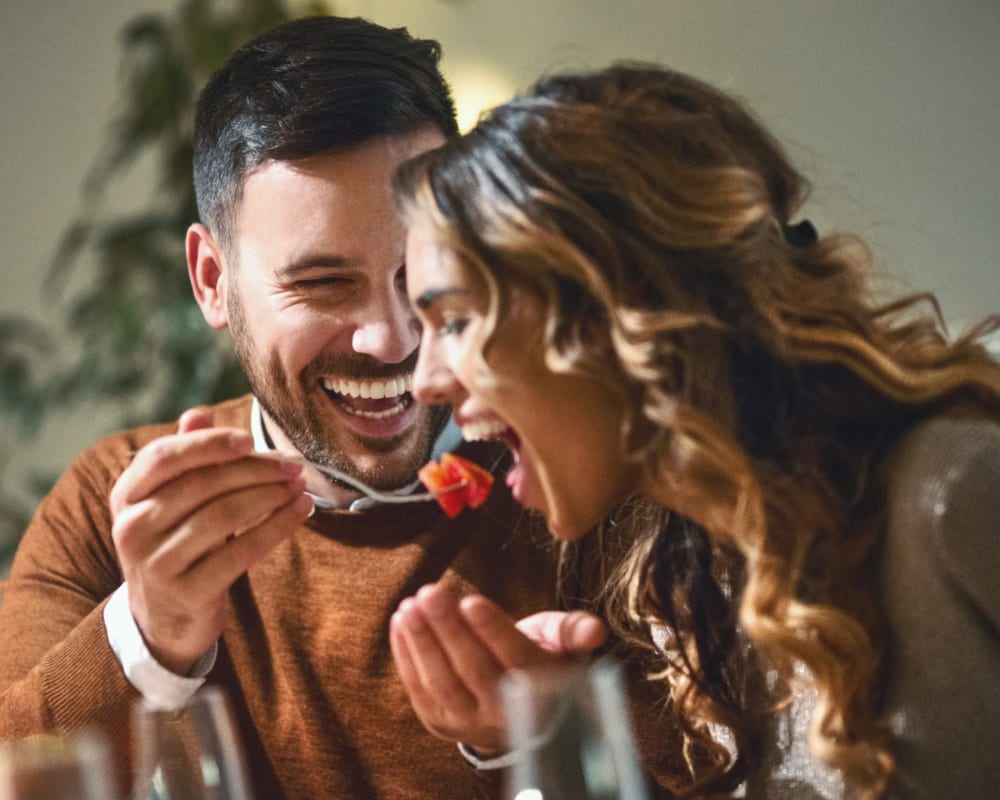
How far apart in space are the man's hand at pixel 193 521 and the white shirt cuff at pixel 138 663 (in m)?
0.02

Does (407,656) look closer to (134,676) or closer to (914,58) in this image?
(134,676)

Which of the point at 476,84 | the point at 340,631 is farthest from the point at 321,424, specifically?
the point at 476,84

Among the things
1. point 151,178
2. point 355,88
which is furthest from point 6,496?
point 355,88

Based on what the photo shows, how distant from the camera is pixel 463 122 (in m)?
2.63

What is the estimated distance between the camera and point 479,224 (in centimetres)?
98

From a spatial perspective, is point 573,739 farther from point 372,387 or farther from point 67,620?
point 67,620

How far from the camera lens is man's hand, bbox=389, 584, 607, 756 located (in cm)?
97

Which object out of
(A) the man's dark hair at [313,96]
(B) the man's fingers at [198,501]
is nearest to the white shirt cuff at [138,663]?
(B) the man's fingers at [198,501]

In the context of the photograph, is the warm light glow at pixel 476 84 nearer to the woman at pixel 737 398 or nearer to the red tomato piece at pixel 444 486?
the red tomato piece at pixel 444 486

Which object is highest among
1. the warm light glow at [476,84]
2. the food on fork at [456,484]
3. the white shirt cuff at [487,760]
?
the warm light glow at [476,84]

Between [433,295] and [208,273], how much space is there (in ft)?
2.59

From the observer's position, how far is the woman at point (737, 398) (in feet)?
2.95

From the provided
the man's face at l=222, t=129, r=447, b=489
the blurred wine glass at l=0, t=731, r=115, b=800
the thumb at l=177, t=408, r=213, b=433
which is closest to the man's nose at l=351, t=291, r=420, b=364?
the man's face at l=222, t=129, r=447, b=489

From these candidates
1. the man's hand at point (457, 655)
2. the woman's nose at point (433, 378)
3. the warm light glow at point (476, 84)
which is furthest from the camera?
the warm light glow at point (476, 84)
